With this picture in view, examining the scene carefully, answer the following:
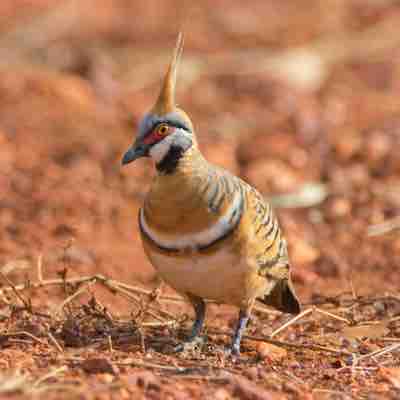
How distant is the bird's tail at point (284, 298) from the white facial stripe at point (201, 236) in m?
0.70

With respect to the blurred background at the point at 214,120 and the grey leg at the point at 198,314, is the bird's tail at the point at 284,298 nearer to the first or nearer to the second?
the grey leg at the point at 198,314

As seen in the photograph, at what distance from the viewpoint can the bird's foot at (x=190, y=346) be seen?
447cm

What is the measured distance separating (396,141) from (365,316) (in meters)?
3.74

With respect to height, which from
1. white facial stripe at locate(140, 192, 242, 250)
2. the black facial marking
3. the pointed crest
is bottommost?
white facial stripe at locate(140, 192, 242, 250)

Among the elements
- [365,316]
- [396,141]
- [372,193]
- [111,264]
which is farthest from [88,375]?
[396,141]

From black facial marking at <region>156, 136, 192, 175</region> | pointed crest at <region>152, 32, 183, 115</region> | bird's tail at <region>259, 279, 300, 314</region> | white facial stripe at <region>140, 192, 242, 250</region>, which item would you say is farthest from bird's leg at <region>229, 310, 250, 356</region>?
pointed crest at <region>152, 32, 183, 115</region>

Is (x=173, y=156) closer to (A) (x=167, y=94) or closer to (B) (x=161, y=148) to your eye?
(B) (x=161, y=148)

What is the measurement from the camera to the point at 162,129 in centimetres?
439

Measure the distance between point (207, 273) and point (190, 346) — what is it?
0.43 meters

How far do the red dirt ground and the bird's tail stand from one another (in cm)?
14

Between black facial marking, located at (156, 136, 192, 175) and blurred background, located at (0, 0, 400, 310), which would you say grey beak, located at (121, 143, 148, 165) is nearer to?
black facial marking, located at (156, 136, 192, 175)

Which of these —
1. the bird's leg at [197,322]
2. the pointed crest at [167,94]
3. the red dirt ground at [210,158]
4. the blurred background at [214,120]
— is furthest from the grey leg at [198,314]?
the pointed crest at [167,94]

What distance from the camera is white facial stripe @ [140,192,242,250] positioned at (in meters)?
4.23

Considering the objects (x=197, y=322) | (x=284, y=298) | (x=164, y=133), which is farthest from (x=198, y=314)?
(x=164, y=133)
